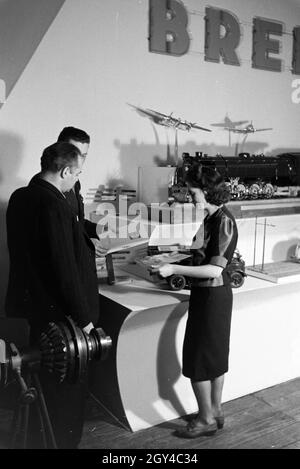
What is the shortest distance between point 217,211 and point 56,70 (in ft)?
4.33

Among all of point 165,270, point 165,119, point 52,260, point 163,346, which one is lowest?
point 163,346

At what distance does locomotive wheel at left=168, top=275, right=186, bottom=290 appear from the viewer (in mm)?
2520

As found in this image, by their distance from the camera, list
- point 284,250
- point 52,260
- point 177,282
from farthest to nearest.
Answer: point 284,250, point 177,282, point 52,260

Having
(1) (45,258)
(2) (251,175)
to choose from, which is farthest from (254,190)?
(1) (45,258)

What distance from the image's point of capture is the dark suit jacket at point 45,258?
1.86 meters

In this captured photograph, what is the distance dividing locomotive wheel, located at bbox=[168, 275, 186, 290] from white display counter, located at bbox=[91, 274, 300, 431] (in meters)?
0.04

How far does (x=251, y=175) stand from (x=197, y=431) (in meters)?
1.63

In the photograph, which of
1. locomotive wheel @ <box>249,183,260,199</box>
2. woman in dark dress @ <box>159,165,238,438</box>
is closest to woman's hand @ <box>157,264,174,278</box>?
woman in dark dress @ <box>159,165,238,438</box>

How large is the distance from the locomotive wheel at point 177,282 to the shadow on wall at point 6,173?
1.02 metres

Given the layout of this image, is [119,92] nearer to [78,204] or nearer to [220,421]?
[78,204]

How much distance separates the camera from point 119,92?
10.0ft

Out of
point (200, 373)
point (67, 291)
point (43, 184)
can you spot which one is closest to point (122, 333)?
point (200, 373)

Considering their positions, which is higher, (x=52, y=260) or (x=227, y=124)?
(x=227, y=124)

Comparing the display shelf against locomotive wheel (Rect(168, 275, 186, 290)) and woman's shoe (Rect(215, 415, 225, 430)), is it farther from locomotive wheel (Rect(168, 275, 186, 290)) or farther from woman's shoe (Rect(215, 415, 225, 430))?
woman's shoe (Rect(215, 415, 225, 430))
